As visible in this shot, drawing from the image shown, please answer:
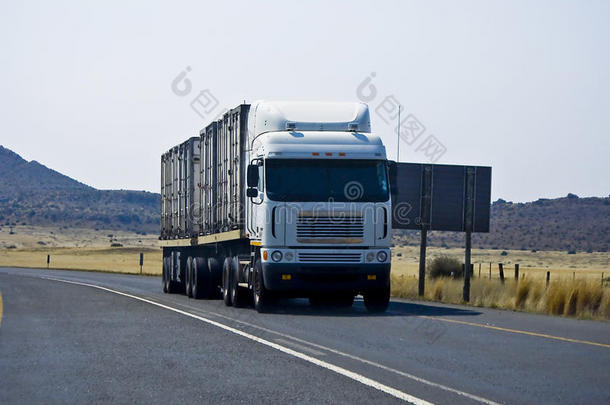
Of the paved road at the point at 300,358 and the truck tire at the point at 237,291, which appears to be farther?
the truck tire at the point at 237,291

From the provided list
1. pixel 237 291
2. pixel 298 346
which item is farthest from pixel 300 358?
pixel 237 291

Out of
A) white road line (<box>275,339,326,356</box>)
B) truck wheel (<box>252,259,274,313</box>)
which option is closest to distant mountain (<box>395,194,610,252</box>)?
truck wheel (<box>252,259,274,313</box>)

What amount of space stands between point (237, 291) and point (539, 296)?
713cm

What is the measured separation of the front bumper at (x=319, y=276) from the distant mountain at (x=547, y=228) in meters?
112

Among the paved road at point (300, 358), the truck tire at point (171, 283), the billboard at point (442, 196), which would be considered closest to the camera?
the paved road at point (300, 358)

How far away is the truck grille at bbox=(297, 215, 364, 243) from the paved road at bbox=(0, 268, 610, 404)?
59.0 inches

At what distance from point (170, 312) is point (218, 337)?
5.27 metres

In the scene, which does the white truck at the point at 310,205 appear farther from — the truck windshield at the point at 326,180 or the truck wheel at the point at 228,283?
the truck wheel at the point at 228,283

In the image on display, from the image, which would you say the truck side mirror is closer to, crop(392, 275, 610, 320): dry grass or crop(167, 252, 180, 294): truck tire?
crop(392, 275, 610, 320): dry grass

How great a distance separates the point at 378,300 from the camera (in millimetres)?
19219

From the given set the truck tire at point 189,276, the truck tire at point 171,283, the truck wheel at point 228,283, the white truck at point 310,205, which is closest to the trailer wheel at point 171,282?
the truck tire at point 171,283

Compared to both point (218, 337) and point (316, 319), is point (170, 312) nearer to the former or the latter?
point (316, 319)

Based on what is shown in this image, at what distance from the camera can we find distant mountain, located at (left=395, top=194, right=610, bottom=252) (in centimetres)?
13006

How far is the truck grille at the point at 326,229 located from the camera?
59.7ft
